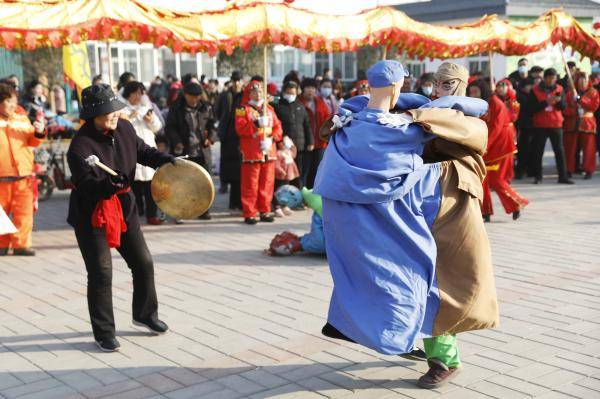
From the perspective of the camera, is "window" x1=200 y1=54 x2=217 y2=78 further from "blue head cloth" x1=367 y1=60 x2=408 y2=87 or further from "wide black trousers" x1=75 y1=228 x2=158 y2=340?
"blue head cloth" x1=367 y1=60 x2=408 y2=87

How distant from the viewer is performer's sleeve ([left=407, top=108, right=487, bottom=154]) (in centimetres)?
395

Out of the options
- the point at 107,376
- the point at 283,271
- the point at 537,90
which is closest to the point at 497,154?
the point at 283,271

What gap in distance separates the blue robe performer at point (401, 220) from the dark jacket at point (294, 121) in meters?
6.74

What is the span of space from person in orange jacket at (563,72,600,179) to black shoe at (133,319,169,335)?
10.8m

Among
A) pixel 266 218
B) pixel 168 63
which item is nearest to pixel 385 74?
pixel 266 218

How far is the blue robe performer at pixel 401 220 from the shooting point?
3.95 meters

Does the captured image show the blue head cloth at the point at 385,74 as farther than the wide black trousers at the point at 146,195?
No

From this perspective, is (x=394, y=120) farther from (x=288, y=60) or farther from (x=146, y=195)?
(x=288, y=60)

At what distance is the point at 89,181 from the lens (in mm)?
4855

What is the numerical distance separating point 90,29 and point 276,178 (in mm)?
3388

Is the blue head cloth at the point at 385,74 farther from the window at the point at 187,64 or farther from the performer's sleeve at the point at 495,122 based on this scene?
the window at the point at 187,64

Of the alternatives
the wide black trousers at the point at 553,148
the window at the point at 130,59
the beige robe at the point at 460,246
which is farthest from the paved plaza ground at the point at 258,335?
the window at the point at 130,59

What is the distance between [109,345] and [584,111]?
1144cm

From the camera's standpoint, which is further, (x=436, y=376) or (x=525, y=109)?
(x=525, y=109)
